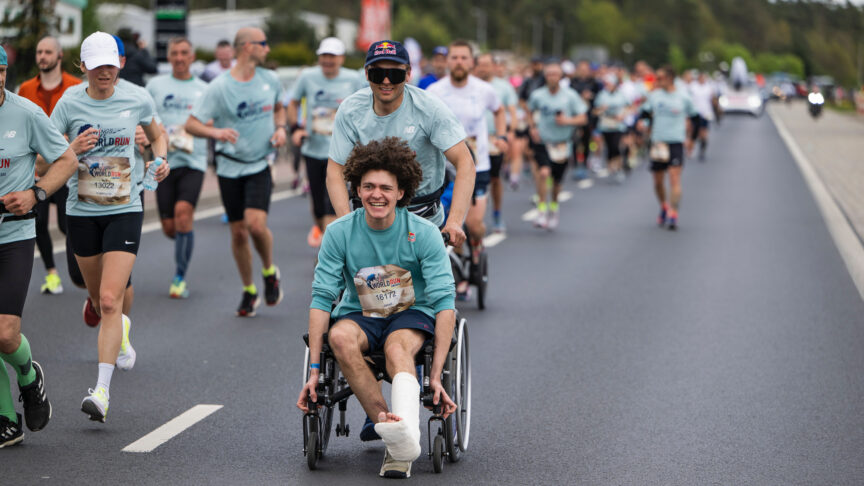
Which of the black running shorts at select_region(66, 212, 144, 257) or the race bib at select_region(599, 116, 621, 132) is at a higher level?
the black running shorts at select_region(66, 212, 144, 257)

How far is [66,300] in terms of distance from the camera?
34.0 ft

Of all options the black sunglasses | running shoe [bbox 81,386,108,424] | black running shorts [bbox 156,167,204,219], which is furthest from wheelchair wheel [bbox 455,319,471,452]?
→ black running shorts [bbox 156,167,204,219]

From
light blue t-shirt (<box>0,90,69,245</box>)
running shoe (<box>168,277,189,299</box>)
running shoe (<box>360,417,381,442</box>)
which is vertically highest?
light blue t-shirt (<box>0,90,69,245</box>)

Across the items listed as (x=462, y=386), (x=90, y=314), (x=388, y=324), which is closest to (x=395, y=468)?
(x=388, y=324)

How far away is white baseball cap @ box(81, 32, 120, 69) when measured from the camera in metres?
6.79

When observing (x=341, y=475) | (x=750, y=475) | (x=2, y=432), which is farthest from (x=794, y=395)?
(x=2, y=432)

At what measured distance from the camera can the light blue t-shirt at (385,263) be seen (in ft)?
18.4

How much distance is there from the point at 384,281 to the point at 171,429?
1.51 meters

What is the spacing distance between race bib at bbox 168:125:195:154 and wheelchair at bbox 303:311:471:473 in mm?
5282

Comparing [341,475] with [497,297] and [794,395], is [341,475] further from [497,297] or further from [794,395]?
[497,297]

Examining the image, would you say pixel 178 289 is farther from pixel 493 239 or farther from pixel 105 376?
pixel 493 239

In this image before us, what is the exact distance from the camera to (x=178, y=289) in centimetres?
1076

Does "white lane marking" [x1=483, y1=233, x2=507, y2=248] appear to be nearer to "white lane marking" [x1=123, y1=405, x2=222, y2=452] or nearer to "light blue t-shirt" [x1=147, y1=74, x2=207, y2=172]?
"light blue t-shirt" [x1=147, y1=74, x2=207, y2=172]

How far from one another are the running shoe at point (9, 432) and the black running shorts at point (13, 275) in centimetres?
49
